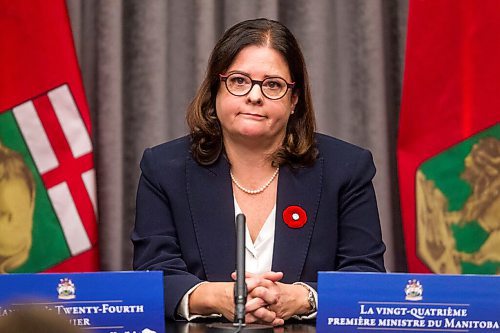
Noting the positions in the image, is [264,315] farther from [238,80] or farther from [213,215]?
[238,80]

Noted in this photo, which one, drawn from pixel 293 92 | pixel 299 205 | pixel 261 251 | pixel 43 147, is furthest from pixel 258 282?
pixel 43 147

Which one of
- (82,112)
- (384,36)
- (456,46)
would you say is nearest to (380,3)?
(384,36)

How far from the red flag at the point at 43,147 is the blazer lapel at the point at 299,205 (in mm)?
901

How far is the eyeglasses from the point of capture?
2.20 meters

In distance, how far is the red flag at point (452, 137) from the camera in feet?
9.33

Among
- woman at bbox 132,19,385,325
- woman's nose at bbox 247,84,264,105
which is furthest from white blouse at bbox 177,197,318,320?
woman's nose at bbox 247,84,264,105

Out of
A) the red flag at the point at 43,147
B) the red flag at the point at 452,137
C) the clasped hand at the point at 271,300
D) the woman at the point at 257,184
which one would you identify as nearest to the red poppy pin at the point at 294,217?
the woman at the point at 257,184

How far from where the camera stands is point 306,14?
3273mm

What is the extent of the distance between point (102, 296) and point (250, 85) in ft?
2.72

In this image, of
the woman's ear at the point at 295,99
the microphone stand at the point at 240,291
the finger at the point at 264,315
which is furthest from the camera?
the woman's ear at the point at 295,99

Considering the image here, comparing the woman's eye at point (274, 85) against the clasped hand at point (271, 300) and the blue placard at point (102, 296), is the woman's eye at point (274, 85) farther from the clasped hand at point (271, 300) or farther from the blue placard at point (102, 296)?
the blue placard at point (102, 296)

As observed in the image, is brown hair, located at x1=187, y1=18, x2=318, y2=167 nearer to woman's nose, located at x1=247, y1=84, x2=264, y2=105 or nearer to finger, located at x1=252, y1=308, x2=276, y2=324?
woman's nose, located at x1=247, y1=84, x2=264, y2=105

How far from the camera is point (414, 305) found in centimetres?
157

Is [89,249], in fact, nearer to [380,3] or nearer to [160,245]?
[160,245]
